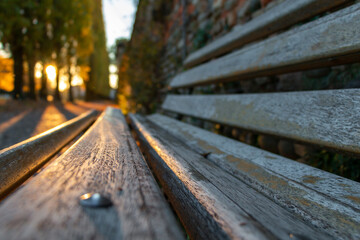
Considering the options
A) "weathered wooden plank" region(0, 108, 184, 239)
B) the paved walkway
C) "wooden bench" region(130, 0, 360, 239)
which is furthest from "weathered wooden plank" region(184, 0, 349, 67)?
the paved walkway

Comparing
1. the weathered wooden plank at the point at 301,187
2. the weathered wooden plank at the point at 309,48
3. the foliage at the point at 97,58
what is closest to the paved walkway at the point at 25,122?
the weathered wooden plank at the point at 301,187

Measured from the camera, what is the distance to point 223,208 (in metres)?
0.40

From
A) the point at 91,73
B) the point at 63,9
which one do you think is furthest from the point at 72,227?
the point at 91,73

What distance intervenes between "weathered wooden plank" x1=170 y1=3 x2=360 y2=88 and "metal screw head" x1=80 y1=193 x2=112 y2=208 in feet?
2.77

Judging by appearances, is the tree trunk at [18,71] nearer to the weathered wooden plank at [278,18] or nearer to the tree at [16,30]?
the tree at [16,30]

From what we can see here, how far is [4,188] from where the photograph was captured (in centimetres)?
52

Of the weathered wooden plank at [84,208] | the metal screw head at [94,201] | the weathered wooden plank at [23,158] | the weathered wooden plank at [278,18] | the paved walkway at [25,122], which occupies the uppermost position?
the weathered wooden plank at [278,18]

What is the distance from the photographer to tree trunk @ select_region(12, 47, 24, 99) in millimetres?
7055

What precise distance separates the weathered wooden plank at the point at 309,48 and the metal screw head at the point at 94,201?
0.84m

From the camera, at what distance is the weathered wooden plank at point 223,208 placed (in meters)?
0.35

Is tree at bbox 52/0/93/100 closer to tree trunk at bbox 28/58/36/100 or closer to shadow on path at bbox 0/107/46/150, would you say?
tree trunk at bbox 28/58/36/100

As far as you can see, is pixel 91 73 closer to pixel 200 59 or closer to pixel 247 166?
pixel 200 59

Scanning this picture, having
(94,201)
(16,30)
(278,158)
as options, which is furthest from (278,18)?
(16,30)

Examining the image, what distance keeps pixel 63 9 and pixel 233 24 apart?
8.70 m
